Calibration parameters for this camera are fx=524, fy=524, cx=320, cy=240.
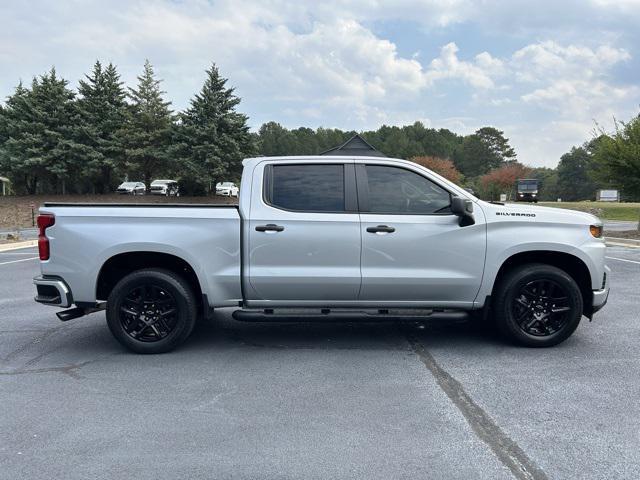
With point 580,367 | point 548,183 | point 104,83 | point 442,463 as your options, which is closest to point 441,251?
point 580,367

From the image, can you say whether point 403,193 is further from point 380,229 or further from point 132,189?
point 132,189

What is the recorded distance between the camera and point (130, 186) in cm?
3906

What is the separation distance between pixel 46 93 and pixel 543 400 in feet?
129

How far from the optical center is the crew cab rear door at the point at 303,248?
16.6 feet

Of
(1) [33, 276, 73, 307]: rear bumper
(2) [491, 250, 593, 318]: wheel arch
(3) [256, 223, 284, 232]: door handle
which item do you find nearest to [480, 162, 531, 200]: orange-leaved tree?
(2) [491, 250, 593, 318]: wheel arch

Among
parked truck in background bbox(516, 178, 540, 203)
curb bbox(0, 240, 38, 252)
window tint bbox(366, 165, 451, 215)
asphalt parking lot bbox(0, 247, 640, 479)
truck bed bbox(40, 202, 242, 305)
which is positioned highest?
parked truck in background bbox(516, 178, 540, 203)

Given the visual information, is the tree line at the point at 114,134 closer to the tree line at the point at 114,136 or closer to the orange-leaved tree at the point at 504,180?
the tree line at the point at 114,136

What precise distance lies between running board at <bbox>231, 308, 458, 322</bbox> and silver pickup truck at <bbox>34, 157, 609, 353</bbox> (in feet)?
0.06

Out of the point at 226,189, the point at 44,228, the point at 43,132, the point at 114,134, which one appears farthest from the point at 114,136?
the point at 44,228

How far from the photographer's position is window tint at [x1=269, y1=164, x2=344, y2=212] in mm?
5215

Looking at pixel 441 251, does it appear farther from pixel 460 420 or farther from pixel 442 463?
pixel 442 463

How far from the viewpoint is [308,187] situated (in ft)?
17.3

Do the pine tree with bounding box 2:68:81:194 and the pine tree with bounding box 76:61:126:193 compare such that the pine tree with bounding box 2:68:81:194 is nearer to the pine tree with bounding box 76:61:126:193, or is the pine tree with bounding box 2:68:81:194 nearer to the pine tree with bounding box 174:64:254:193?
the pine tree with bounding box 76:61:126:193

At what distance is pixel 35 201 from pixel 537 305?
36.4 meters
